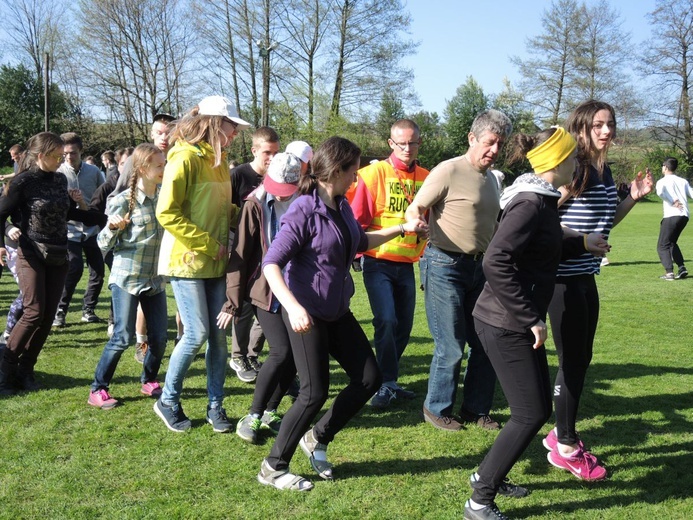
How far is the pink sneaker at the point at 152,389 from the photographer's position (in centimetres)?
538

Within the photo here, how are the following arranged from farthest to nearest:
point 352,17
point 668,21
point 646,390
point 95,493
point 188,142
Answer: point 668,21
point 352,17
point 646,390
point 188,142
point 95,493

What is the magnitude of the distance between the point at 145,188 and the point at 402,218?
2.01m

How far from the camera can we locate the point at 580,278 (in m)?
3.87

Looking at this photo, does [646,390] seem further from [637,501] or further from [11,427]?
[11,427]

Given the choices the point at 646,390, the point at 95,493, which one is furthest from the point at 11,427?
the point at 646,390

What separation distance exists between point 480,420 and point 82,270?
5.49 meters

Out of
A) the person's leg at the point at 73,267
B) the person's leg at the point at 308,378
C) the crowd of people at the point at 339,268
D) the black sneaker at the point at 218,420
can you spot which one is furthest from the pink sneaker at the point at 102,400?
the person's leg at the point at 73,267

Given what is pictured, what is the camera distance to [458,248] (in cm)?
454

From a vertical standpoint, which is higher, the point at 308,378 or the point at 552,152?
the point at 552,152

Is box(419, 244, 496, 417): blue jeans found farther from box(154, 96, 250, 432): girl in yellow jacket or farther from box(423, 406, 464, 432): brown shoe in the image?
box(154, 96, 250, 432): girl in yellow jacket

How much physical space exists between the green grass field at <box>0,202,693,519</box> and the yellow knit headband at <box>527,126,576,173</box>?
72.2 inches

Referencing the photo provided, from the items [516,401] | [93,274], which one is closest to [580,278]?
[516,401]

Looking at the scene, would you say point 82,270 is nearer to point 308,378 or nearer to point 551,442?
point 308,378

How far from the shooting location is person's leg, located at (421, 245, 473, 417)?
4.58 meters
